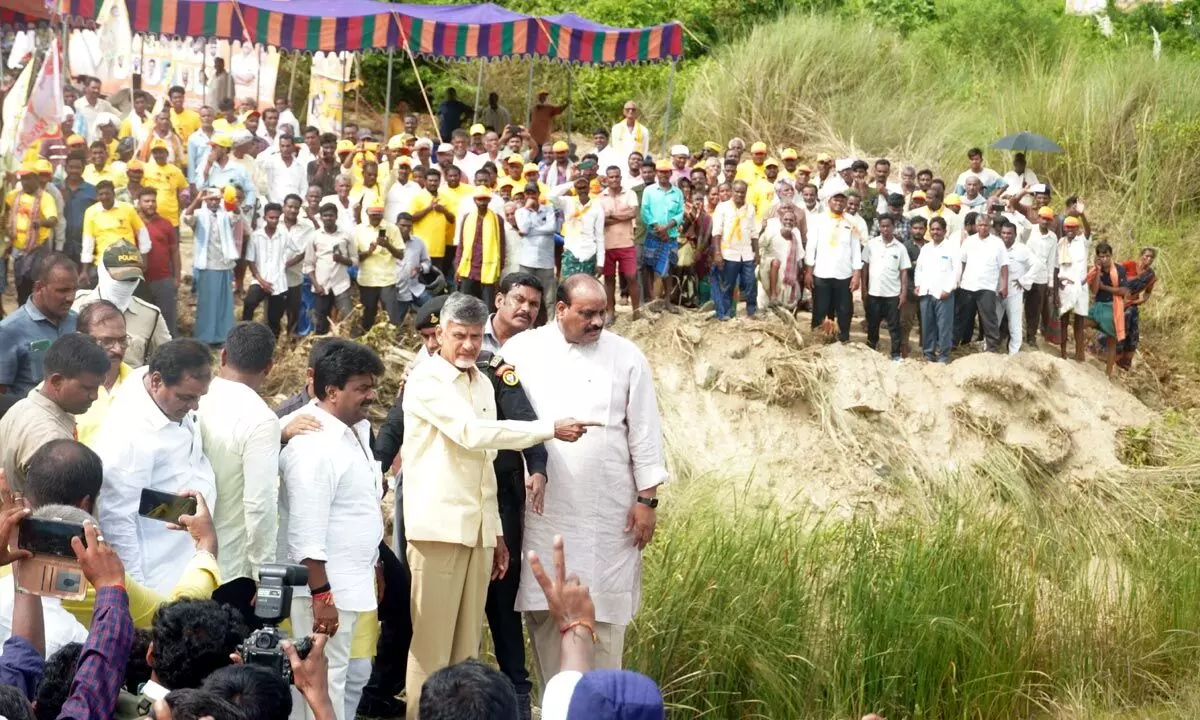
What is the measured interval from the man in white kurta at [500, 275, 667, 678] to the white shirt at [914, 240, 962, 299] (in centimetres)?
816

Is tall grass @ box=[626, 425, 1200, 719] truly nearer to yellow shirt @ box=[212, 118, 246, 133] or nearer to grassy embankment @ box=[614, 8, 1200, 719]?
grassy embankment @ box=[614, 8, 1200, 719]

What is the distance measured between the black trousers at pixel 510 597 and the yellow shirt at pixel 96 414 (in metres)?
1.39

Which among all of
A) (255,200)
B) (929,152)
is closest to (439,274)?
(255,200)

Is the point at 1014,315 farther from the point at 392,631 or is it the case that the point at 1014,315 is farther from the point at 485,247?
the point at 392,631

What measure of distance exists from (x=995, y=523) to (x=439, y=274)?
623cm

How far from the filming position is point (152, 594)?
171 inches

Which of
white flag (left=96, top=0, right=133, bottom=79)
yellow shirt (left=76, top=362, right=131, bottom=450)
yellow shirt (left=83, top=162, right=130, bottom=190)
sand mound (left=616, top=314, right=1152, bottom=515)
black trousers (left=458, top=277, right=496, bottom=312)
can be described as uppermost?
white flag (left=96, top=0, right=133, bottom=79)

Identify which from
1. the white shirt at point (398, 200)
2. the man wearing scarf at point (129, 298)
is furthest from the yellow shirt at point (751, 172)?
the man wearing scarf at point (129, 298)

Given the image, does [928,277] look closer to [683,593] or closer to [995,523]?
[995,523]

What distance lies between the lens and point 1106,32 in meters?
24.6

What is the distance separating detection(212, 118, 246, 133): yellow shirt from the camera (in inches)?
575

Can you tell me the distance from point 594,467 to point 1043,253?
32.1 feet

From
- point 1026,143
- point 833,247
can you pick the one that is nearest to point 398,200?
point 833,247

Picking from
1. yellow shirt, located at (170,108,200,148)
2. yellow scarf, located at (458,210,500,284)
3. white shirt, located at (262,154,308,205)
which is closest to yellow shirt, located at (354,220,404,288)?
yellow scarf, located at (458,210,500,284)
